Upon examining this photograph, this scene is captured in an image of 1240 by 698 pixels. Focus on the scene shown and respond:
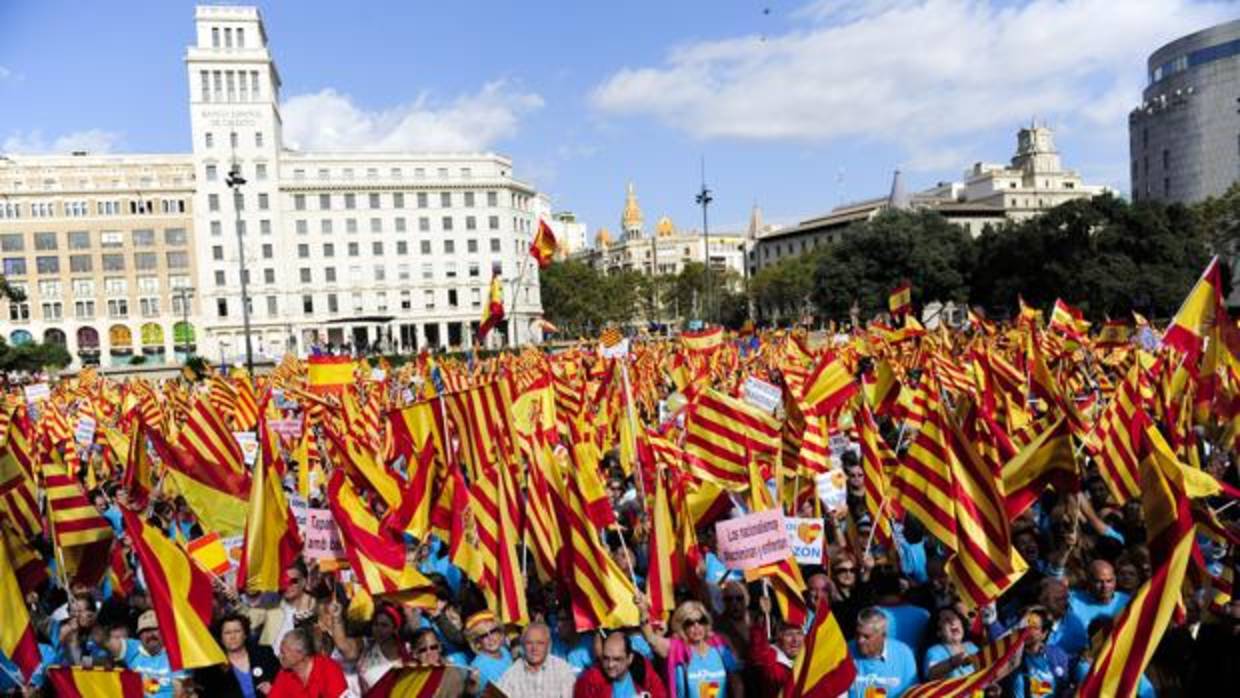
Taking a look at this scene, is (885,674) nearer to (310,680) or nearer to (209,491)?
(310,680)

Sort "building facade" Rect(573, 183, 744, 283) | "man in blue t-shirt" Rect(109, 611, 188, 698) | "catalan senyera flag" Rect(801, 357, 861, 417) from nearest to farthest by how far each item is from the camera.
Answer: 1. "man in blue t-shirt" Rect(109, 611, 188, 698)
2. "catalan senyera flag" Rect(801, 357, 861, 417)
3. "building facade" Rect(573, 183, 744, 283)

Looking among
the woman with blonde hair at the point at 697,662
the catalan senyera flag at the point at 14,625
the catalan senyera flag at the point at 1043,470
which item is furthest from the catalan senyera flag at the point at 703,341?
the catalan senyera flag at the point at 14,625

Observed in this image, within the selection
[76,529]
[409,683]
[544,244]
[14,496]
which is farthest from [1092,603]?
[544,244]

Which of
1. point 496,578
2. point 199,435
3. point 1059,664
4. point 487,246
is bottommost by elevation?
point 1059,664

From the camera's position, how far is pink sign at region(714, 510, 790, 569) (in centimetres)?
603

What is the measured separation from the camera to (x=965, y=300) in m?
57.7

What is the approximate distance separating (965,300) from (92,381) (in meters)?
46.6

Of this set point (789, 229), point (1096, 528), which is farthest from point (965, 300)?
point (789, 229)

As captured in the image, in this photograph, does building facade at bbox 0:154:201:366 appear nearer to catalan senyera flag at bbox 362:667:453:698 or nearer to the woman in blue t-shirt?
the woman in blue t-shirt

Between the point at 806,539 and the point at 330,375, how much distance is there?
475 inches

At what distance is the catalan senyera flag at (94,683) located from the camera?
4.46m

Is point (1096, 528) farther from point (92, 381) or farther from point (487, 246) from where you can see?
point (487, 246)

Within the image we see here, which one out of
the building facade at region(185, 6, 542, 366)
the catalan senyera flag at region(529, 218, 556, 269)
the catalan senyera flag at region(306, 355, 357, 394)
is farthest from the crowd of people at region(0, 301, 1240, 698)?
the building facade at region(185, 6, 542, 366)

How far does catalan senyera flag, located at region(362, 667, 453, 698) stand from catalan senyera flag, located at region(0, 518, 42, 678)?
2.80 metres
